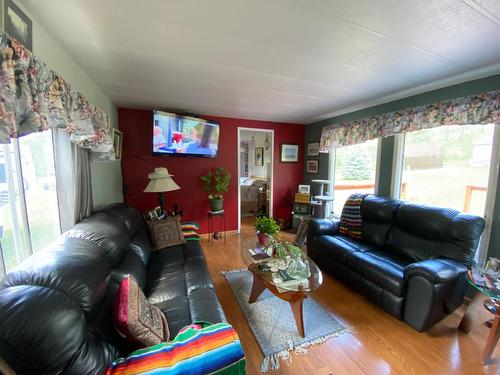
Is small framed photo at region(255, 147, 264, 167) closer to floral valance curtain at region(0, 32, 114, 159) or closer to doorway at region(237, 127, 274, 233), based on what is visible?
doorway at region(237, 127, 274, 233)

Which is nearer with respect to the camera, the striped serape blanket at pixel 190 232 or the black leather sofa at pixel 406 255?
the black leather sofa at pixel 406 255

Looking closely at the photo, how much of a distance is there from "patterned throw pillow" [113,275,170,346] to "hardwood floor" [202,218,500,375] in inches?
30.0

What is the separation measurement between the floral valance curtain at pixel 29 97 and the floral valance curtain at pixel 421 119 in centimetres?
319

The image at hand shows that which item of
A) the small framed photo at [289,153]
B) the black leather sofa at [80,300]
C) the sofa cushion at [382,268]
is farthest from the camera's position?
the small framed photo at [289,153]

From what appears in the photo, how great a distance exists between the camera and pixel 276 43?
1461mm

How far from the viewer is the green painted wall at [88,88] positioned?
1.28 meters

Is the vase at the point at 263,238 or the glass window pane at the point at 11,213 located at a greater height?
the glass window pane at the point at 11,213

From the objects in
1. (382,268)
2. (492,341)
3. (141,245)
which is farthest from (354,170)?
(141,245)

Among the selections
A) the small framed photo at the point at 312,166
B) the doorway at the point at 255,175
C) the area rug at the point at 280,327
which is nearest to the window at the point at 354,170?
the small framed photo at the point at 312,166

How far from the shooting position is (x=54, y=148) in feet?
5.16

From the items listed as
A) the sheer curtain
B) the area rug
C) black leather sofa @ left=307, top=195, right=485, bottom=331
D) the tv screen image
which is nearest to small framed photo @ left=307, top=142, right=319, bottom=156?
black leather sofa @ left=307, top=195, right=485, bottom=331

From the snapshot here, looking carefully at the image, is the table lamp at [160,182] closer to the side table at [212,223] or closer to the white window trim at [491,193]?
the side table at [212,223]

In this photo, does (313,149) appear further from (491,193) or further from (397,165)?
(491,193)

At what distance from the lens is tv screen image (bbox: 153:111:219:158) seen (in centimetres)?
293
